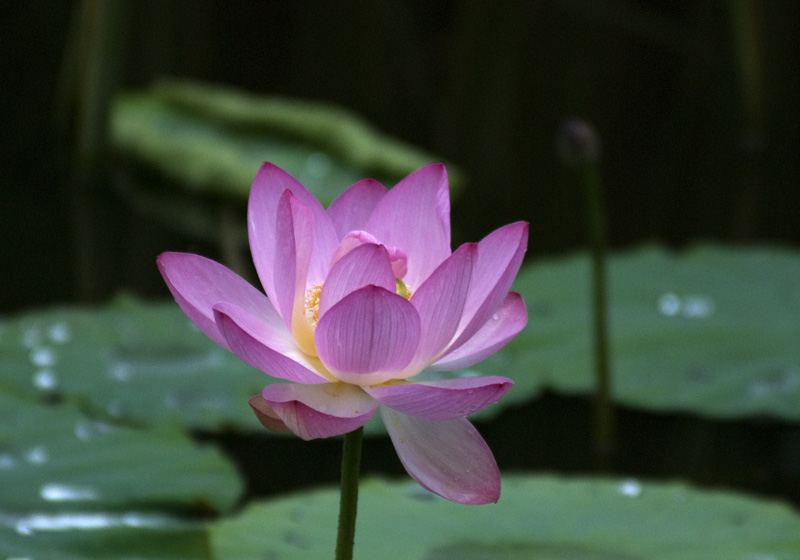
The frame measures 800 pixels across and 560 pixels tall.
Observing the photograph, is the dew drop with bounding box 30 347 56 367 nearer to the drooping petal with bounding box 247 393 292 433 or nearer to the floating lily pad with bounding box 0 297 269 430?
the floating lily pad with bounding box 0 297 269 430

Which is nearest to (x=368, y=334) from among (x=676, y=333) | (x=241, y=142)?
(x=676, y=333)

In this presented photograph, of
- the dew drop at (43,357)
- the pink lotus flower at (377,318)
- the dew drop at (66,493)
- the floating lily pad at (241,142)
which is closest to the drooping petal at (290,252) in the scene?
the pink lotus flower at (377,318)

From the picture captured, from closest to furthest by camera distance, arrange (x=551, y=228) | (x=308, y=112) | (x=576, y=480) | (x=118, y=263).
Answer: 1. (x=576, y=480)
2. (x=118, y=263)
3. (x=551, y=228)
4. (x=308, y=112)

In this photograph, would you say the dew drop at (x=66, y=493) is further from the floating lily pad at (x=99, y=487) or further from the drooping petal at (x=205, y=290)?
the drooping petal at (x=205, y=290)

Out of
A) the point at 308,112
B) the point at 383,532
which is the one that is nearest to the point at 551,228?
the point at 308,112

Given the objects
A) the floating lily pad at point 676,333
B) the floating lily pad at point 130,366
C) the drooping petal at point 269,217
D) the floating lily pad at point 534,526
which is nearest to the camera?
the drooping petal at point 269,217

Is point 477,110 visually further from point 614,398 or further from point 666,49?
point 614,398
